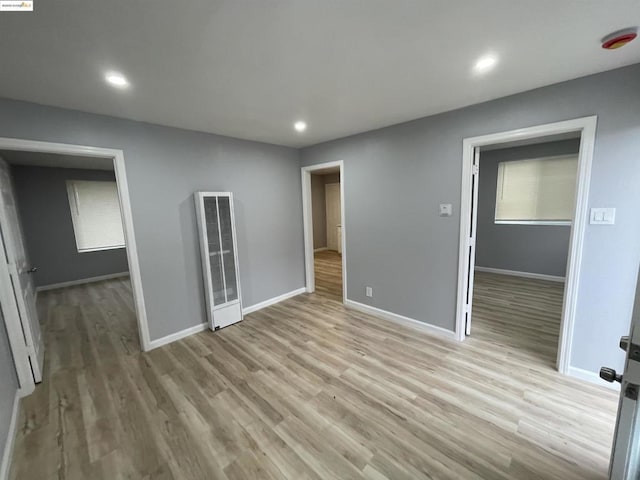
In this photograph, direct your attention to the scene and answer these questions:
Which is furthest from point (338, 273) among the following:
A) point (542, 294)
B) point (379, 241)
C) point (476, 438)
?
point (476, 438)

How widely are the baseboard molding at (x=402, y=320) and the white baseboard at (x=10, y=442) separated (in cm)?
327

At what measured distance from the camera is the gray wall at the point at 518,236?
432 cm

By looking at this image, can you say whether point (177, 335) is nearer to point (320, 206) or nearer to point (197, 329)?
point (197, 329)

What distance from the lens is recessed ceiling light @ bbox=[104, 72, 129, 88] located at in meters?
1.69

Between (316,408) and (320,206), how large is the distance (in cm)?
675

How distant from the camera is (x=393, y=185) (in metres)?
3.06

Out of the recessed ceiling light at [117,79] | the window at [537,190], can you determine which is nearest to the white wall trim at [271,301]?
the recessed ceiling light at [117,79]

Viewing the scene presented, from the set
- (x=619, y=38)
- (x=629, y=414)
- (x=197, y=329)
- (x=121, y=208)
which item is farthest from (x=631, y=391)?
(x=121, y=208)

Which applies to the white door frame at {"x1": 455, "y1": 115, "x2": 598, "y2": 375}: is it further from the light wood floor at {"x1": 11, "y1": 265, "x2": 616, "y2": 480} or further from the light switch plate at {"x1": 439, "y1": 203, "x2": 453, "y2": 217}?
the light wood floor at {"x1": 11, "y1": 265, "x2": 616, "y2": 480}

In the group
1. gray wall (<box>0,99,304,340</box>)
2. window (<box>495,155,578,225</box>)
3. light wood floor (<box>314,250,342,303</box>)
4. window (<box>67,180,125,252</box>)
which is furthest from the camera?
window (<box>67,180,125,252</box>)

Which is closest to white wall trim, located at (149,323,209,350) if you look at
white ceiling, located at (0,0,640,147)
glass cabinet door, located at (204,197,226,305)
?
glass cabinet door, located at (204,197,226,305)

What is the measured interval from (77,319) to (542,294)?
23.0 ft

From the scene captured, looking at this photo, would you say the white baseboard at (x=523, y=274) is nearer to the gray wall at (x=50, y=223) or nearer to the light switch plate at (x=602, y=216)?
the light switch plate at (x=602, y=216)

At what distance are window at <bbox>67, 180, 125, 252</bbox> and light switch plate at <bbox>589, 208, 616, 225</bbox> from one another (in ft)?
23.4
